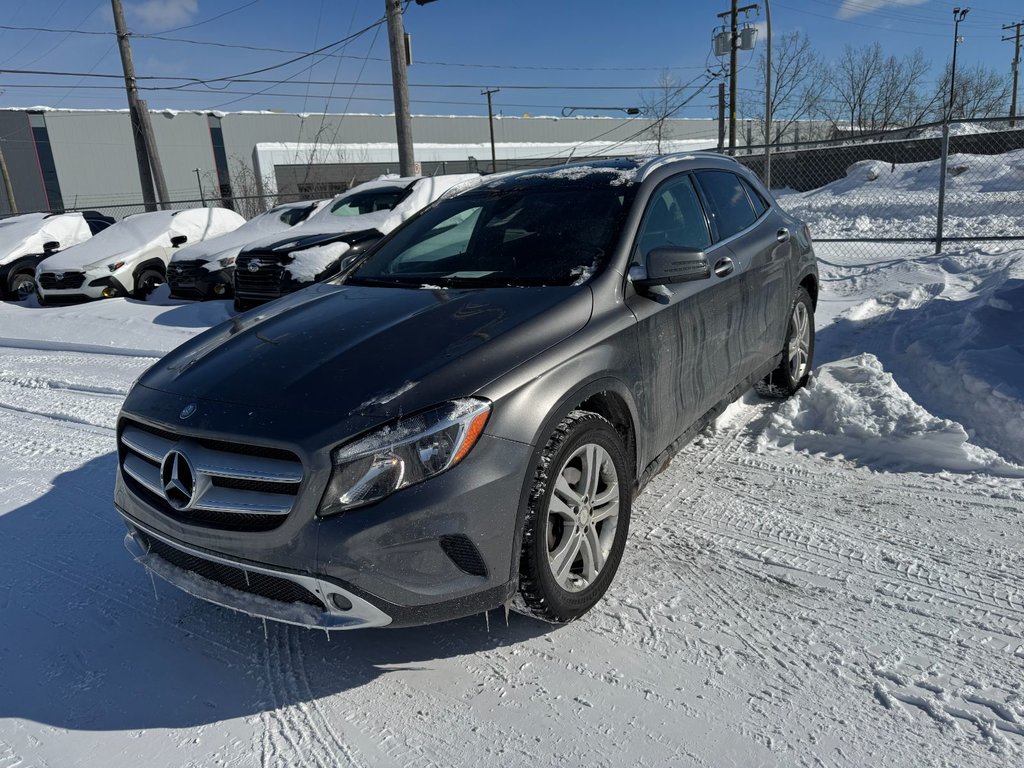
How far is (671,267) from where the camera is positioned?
313cm

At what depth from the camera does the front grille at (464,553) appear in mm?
2314

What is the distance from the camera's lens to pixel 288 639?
2828mm

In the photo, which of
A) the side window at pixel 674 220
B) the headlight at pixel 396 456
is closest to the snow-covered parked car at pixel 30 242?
the side window at pixel 674 220

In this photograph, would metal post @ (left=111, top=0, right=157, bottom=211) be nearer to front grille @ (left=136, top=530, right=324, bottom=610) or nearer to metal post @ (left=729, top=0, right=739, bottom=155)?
metal post @ (left=729, top=0, right=739, bottom=155)

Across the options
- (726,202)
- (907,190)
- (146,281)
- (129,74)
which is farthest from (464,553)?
(907,190)

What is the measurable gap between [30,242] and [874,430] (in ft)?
47.5

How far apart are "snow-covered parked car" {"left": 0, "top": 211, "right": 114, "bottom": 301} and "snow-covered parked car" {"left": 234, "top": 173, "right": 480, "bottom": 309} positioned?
5.80 metres

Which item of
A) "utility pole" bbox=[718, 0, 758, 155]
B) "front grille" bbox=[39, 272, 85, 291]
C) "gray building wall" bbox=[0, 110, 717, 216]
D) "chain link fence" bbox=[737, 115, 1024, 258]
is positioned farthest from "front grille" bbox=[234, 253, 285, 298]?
"gray building wall" bbox=[0, 110, 717, 216]

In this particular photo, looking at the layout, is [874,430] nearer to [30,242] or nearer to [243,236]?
[243,236]

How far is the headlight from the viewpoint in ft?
7.43

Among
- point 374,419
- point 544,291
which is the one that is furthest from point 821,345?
point 374,419

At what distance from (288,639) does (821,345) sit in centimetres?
510

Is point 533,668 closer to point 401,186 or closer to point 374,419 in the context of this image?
point 374,419

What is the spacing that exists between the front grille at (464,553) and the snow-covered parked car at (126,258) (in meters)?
10.9
